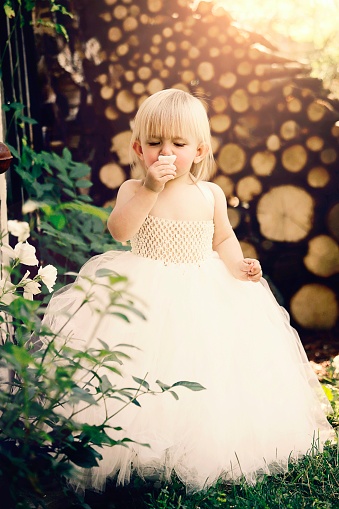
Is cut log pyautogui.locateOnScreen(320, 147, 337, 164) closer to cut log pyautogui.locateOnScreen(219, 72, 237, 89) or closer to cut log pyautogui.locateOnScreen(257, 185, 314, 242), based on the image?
cut log pyautogui.locateOnScreen(257, 185, 314, 242)

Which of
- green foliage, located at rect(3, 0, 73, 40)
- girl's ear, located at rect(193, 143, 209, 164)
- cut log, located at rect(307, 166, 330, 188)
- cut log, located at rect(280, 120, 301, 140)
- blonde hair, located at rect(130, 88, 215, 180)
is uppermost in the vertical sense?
green foliage, located at rect(3, 0, 73, 40)

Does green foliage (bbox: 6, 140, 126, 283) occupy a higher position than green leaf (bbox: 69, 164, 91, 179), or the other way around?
green leaf (bbox: 69, 164, 91, 179)

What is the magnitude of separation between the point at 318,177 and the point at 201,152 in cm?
127

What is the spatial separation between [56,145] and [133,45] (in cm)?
65

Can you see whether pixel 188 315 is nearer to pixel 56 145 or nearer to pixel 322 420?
pixel 322 420

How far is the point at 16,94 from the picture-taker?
3.15m

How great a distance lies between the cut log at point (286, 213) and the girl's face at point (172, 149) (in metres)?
1.29

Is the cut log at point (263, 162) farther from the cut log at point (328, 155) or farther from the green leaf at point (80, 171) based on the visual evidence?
the green leaf at point (80, 171)

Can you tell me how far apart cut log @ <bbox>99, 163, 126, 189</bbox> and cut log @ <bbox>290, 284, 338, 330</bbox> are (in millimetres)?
1129

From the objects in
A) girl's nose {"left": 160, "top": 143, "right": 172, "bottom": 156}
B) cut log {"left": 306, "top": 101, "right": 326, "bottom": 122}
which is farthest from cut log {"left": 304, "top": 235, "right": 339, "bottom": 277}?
girl's nose {"left": 160, "top": 143, "right": 172, "bottom": 156}

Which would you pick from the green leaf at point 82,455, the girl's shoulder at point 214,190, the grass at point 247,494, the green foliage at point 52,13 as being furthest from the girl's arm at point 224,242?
the green foliage at point 52,13

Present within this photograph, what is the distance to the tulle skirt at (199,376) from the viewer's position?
5.72 feet

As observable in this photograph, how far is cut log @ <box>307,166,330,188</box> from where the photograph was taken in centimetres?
315

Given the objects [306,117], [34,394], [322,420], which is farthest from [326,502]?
[306,117]
